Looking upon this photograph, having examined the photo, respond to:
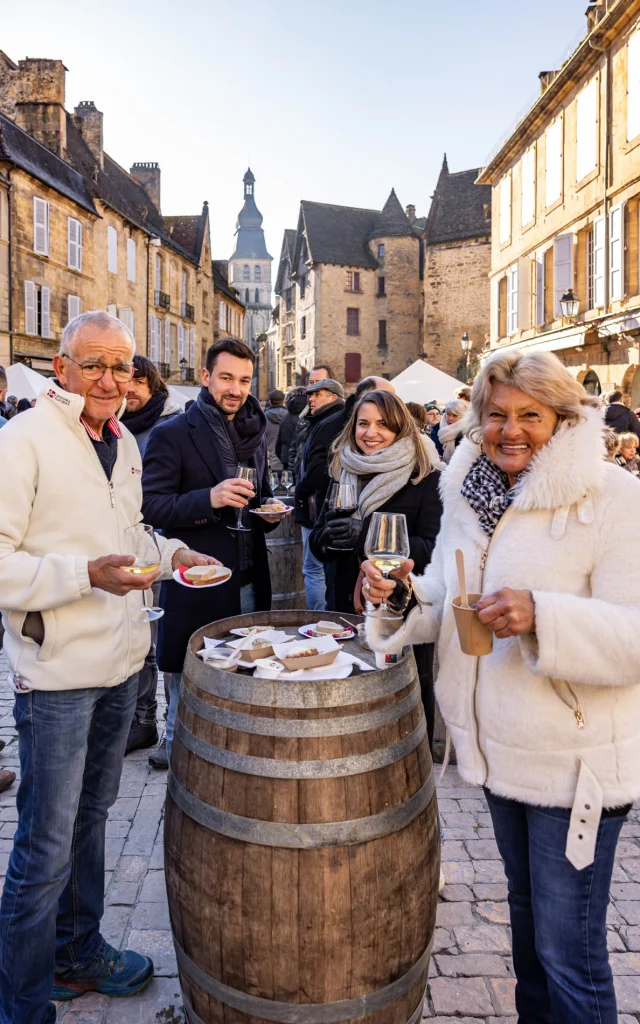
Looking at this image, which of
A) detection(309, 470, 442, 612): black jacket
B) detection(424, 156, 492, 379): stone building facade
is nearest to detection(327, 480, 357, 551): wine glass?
detection(309, 470, 442, 612): black jacket

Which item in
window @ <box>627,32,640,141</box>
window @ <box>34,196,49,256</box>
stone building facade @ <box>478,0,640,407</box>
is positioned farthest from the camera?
window @ <box>34,196,49,256</box>

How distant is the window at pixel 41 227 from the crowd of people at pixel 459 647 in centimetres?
2330

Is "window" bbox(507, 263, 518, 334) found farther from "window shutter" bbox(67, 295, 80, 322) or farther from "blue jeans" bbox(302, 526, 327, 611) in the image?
"blue jeans" bbox(302, 526, 327, 611)

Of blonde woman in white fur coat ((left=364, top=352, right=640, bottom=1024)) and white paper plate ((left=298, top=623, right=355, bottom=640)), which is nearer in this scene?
blonde woman in white fur coat ((left=364, top=352, right=640, bottom=1024))

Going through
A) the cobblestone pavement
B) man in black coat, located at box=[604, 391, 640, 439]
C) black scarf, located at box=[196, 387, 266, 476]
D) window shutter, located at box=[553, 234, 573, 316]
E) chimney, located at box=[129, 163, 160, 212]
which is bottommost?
the cobblestone pavement

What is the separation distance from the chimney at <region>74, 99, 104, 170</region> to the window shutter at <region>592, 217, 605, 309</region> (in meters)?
20.2

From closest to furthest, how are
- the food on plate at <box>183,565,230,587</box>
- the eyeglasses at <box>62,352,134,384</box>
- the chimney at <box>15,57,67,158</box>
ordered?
the eyeglasses at <box>62,352,134,384</box> → the food on plate at <box>183,565,230,587</box> → the chimney at <box>15,57,67,158</box>

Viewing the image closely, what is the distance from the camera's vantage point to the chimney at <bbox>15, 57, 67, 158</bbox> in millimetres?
24594

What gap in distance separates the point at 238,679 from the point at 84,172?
Result: 99.0 feet

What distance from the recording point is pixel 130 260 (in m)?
30.1

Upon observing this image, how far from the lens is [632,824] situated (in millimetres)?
3844

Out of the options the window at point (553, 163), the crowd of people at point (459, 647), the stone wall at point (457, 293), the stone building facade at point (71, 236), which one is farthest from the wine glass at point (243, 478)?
the stone wall at point (457, 293)

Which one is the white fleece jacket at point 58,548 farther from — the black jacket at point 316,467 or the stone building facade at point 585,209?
the stone building facade at point 585,209

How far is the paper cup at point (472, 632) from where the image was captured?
70.4 inches
